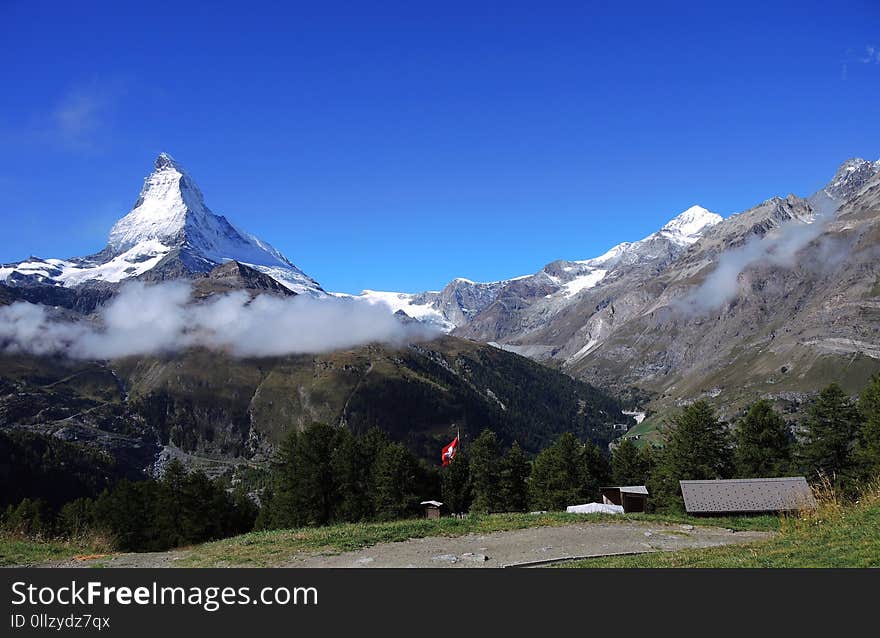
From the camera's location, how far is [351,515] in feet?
217

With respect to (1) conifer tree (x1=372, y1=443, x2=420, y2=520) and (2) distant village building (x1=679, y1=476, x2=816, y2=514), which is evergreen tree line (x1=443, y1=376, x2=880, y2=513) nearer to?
(2) distant village building (x1=679, y1=476, x2=816, y2=514)

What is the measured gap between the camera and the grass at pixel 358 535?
2200 cm

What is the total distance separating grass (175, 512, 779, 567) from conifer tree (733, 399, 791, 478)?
34.4 meters

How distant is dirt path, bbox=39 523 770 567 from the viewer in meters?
20.4

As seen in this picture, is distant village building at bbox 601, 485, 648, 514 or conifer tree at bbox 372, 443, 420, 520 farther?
conifer tree at bbox 372, 443, 420, 520

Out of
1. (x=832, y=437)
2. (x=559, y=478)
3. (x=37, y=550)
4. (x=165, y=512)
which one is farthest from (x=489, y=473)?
(x=37, y=550)

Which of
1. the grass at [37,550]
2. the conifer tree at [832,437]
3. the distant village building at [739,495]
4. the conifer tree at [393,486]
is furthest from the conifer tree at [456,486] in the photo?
the grass at [37,550]

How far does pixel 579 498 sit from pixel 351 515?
92.2 feet

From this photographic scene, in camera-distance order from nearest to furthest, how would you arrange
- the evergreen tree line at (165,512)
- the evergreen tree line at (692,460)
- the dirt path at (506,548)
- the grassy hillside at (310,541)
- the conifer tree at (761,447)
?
the dirt path at (506,548) < the grassy hillside at (310,541) < the evergreen tree line at (692,460) < the conifer tree at (761,447) < the evergreen tree line at (165,512)

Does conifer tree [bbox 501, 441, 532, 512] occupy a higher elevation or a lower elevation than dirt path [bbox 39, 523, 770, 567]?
lower

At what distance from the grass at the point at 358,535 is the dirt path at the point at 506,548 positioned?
763 millimetres

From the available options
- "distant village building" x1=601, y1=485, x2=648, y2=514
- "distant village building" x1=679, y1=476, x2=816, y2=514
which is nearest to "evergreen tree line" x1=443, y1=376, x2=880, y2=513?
"distant village building" x1=601, y1=485, x2=648, y2=514

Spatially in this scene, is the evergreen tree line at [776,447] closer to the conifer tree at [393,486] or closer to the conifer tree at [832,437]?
the conifer tree at [832,437]

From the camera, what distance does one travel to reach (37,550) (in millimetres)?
23547
